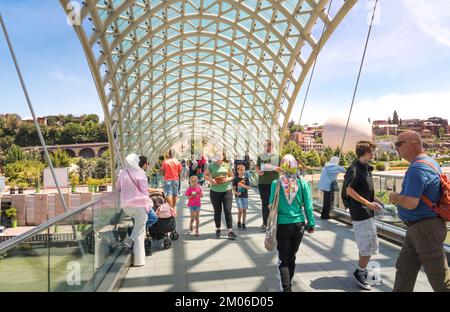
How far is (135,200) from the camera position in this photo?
578 centimetres

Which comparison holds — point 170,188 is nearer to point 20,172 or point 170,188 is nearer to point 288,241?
point 288,241

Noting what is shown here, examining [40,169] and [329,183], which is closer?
[329,183]

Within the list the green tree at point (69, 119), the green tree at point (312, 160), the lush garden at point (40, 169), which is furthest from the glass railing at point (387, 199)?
the green tree at point (69, 119)

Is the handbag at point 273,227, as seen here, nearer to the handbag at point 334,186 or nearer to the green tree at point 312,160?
the handbag at point 334,186

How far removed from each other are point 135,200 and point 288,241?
112 inches

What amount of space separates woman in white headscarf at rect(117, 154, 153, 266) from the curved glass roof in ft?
30.2

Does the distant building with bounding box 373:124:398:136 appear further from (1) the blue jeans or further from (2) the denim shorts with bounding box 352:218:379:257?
(2) the denim shorts with bounding box 352:218:379:257

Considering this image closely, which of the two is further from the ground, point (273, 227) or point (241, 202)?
point (273, 227)

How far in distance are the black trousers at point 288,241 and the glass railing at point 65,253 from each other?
241 centimetres

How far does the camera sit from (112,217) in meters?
5.96

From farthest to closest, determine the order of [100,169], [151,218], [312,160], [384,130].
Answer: [384,130] → [100,169] → [312,160] → [151,218]

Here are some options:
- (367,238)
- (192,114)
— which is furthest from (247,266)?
(192,114)

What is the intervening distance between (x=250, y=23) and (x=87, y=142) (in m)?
104

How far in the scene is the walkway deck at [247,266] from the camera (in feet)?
15.7
